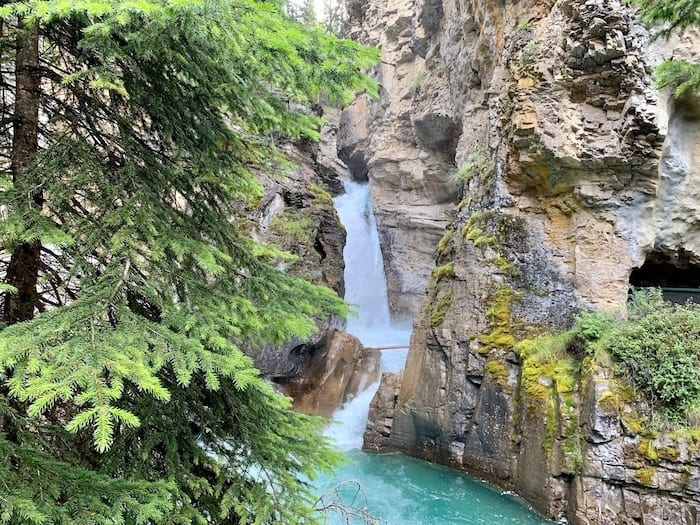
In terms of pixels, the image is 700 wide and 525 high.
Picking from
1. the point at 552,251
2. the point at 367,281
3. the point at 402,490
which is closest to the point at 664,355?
the point at 552,251

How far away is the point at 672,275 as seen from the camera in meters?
10.1

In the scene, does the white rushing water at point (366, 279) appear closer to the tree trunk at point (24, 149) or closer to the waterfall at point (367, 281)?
the waterfall at point (367, 281)

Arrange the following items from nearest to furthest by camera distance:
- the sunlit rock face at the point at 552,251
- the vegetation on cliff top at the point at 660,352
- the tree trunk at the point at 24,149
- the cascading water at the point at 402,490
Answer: the tree trunk at the point at 24,149 → the vegetation on cliff top at the point at 660,352 → the sunlit rock face at the point at 552,251 → the cascading water at the point at 402,490

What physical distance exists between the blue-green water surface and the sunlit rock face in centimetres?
30

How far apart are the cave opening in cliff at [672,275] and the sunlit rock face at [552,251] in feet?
0.20

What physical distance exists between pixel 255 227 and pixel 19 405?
11.0 metres

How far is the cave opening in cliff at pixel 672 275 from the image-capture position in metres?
9.17

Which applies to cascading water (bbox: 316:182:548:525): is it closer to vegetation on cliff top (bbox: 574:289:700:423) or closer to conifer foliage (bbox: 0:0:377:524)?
conifer foliage (bbox: 0:0:377:524)

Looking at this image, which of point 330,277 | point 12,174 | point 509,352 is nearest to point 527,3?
point 509,352

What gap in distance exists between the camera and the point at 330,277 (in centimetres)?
1443

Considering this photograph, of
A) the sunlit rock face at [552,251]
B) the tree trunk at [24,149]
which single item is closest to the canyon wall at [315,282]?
the sunlit rock face at [552,251]

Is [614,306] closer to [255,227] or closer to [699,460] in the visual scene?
[699,460]

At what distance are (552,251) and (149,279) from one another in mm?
8123

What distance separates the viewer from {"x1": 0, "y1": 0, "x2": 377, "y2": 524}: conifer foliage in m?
2.00
